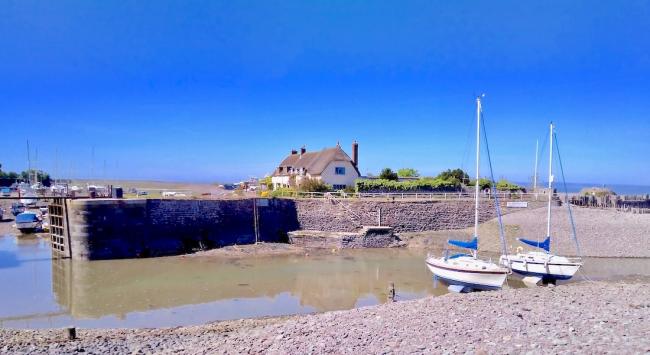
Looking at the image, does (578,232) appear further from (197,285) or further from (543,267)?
(197,285)

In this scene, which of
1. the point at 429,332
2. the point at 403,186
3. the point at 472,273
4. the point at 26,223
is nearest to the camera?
the point at 429,332

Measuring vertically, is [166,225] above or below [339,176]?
below

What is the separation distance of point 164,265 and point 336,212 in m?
13.5

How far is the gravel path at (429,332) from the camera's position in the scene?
8875 mm

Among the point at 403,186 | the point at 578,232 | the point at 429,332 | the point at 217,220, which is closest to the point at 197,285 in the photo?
the point at 217,220

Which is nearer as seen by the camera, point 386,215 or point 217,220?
point 217,220

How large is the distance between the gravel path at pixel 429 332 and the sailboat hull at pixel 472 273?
338cm

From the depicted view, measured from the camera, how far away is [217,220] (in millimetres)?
30781

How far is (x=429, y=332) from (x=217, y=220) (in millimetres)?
22934

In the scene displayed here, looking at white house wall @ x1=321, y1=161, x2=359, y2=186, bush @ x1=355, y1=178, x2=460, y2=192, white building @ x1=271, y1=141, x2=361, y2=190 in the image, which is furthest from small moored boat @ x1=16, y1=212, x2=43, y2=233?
bush @ x1=355, y1=178, x2=460, y2=192

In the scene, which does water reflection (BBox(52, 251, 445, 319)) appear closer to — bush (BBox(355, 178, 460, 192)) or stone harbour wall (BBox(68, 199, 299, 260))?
stone harbour wall (BBox(68, 199, 299, 260))

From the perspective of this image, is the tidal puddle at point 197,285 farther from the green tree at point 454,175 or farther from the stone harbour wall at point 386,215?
the green tree at point 454,175

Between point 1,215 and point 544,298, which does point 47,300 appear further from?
point 1,215

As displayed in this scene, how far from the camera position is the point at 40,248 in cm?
2947
